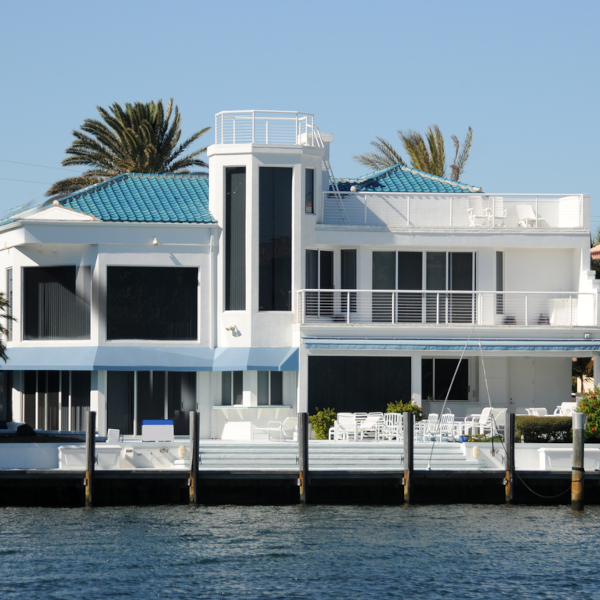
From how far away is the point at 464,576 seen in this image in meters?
23.1

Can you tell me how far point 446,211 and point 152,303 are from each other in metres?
10.3

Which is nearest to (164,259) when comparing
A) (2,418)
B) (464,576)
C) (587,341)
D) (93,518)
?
(2,418)

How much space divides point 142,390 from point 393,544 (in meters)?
12.7

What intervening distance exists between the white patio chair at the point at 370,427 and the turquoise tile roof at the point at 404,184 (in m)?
9.38

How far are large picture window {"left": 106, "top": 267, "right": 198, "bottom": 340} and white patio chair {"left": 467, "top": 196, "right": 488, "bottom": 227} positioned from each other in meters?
9.39

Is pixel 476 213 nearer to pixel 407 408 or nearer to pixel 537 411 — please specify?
pixel 537 411

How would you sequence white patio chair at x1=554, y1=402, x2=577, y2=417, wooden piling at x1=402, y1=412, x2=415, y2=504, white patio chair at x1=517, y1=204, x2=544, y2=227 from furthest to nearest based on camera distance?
1. white patio chair at x1=517, y1=204, x2=544, y2=227
2. white patio chair at x1=554, y1=402, x2=577, y2=417
3. wooden piling at x1=402, y1=412, x2=415, y2=504

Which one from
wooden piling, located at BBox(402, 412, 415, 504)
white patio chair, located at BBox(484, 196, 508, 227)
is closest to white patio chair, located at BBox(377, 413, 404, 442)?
wooden piling, located at BBox(402, 412, 415, 504)

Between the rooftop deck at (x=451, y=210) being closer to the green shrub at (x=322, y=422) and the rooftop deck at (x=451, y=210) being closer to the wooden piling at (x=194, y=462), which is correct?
the green shrub at (x=322, y=422)

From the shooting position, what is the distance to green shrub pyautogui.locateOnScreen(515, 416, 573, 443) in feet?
107

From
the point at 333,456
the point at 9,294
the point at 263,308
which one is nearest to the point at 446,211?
the point at 263,308

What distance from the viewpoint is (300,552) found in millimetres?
24625

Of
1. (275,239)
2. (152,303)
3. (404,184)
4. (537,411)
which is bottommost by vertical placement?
(537,411)

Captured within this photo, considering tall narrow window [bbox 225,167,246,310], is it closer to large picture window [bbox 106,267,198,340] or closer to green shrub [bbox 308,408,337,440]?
large picture window [bbox 106,267,198,340]
